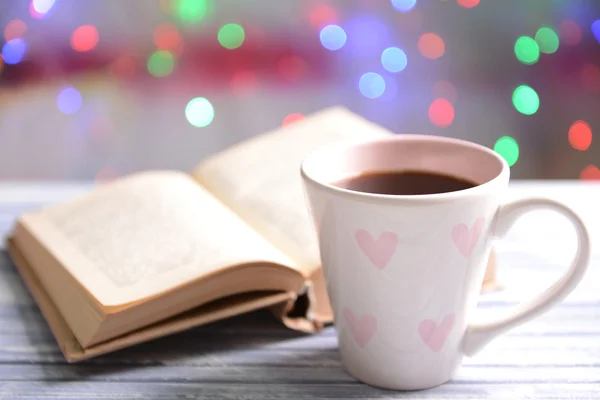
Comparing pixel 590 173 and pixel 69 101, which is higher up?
pixel 69 101

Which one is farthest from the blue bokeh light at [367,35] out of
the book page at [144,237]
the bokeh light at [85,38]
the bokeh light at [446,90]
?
the book page at [144,237]

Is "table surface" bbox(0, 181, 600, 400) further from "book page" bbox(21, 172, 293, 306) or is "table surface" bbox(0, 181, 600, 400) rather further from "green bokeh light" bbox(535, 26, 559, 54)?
"green bokeh light" bbox(535, 26, 559, 54)

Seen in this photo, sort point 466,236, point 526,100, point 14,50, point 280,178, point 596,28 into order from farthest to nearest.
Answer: point 14,50 → point 526,100 → point 596,28 → point 280,178 → point 466,236

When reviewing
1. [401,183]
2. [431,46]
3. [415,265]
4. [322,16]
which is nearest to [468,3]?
[431,46]

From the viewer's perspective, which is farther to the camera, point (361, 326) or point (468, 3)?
point (468, 3)

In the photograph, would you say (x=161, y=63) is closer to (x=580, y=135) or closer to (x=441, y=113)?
(x=441, y=113)

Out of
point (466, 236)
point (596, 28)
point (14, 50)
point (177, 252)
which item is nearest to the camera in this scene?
point (466, 236)

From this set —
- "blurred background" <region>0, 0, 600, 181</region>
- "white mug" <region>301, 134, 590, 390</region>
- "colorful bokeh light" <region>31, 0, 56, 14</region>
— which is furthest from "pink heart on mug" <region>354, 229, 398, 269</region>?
"colorful bokeh light" <region>31, 0, 56, 14</region>

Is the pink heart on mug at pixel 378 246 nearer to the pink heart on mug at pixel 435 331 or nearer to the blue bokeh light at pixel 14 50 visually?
the pink heart on mug at pixel 435 331
